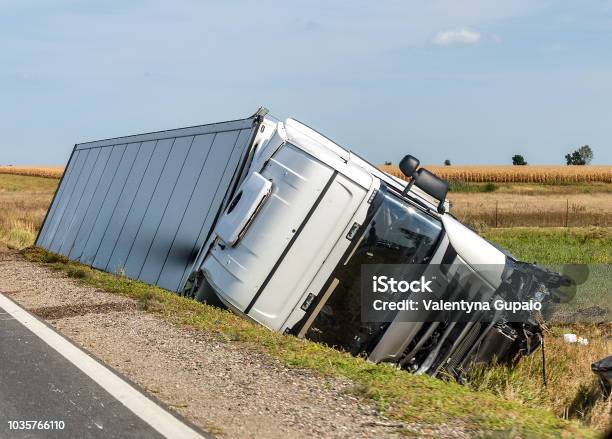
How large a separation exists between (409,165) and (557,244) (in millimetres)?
23419

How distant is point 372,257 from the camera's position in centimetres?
998

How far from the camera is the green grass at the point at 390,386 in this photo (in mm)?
6453

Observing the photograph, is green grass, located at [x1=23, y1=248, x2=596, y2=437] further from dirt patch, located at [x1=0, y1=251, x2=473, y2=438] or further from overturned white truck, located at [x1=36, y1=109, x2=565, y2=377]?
overturned white truck, located at [x1=36, y1=109, x2=565, y2=377]

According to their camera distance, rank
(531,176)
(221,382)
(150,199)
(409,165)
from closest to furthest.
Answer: (221,382)
(409,165)
(150,199)
(531,176)

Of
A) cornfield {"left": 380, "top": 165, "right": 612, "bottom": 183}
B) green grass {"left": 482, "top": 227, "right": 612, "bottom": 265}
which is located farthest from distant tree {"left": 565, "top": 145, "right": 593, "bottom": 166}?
green grass {"left": 482, "top": 227, "right": 612, "bottom": 265}

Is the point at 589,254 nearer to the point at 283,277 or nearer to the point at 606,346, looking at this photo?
the point at 606,346

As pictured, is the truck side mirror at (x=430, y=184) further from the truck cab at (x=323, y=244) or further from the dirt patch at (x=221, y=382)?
the dirt patch at (x=221, y=382)

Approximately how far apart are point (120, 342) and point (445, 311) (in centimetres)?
299

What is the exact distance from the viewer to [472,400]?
736 cm

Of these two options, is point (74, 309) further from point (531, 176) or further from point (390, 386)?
point (531, 176)

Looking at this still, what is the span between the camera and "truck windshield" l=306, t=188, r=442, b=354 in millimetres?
9758

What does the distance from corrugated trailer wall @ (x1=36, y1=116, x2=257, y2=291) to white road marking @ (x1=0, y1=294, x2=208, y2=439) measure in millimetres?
3650

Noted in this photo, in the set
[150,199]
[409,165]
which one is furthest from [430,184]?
[150,199]

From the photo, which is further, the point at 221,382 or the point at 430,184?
the point at 430,184
